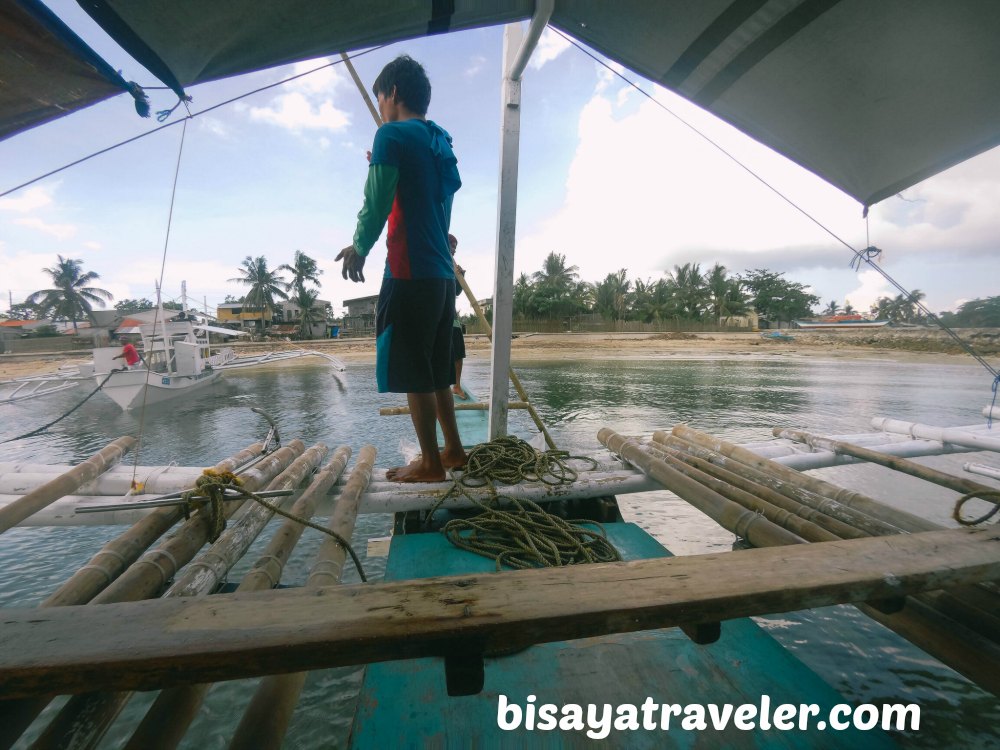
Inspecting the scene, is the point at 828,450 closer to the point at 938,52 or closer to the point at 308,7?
the point at 938,52

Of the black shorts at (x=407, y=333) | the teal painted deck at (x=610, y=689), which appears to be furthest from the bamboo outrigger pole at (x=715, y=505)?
the black shorts at (x=407, y=333)

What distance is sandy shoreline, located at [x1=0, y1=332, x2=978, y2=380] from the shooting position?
77.1 feet

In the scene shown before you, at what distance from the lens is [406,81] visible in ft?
7.18

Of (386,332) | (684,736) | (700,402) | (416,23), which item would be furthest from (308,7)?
(700,402)

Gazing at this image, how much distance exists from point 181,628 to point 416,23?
2.34 metres

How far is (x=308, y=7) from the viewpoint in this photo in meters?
1.69

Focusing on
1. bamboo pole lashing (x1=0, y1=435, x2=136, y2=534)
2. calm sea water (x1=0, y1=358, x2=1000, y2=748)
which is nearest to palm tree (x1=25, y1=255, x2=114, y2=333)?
calm sea water (x1=0, y1=358, x2=1000, y2=748)

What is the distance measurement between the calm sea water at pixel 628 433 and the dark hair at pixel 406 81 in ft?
8.94

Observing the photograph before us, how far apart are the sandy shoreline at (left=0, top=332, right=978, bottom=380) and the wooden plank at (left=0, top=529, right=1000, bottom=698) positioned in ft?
70.9

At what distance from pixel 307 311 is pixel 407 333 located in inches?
1659

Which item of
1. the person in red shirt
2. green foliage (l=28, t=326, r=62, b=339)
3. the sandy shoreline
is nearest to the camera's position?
the person in red shirt

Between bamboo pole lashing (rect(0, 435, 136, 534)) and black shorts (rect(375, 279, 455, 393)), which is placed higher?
black shorts (rect(375, 279, 455, 393))

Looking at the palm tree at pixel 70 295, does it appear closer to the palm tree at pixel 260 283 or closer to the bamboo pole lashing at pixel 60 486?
the palm tree at pixel 260 283

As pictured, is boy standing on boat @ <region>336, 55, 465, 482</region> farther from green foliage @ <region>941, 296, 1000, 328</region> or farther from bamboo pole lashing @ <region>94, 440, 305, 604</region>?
green foliage @ <region>941, 296, 1000, 328</region>
